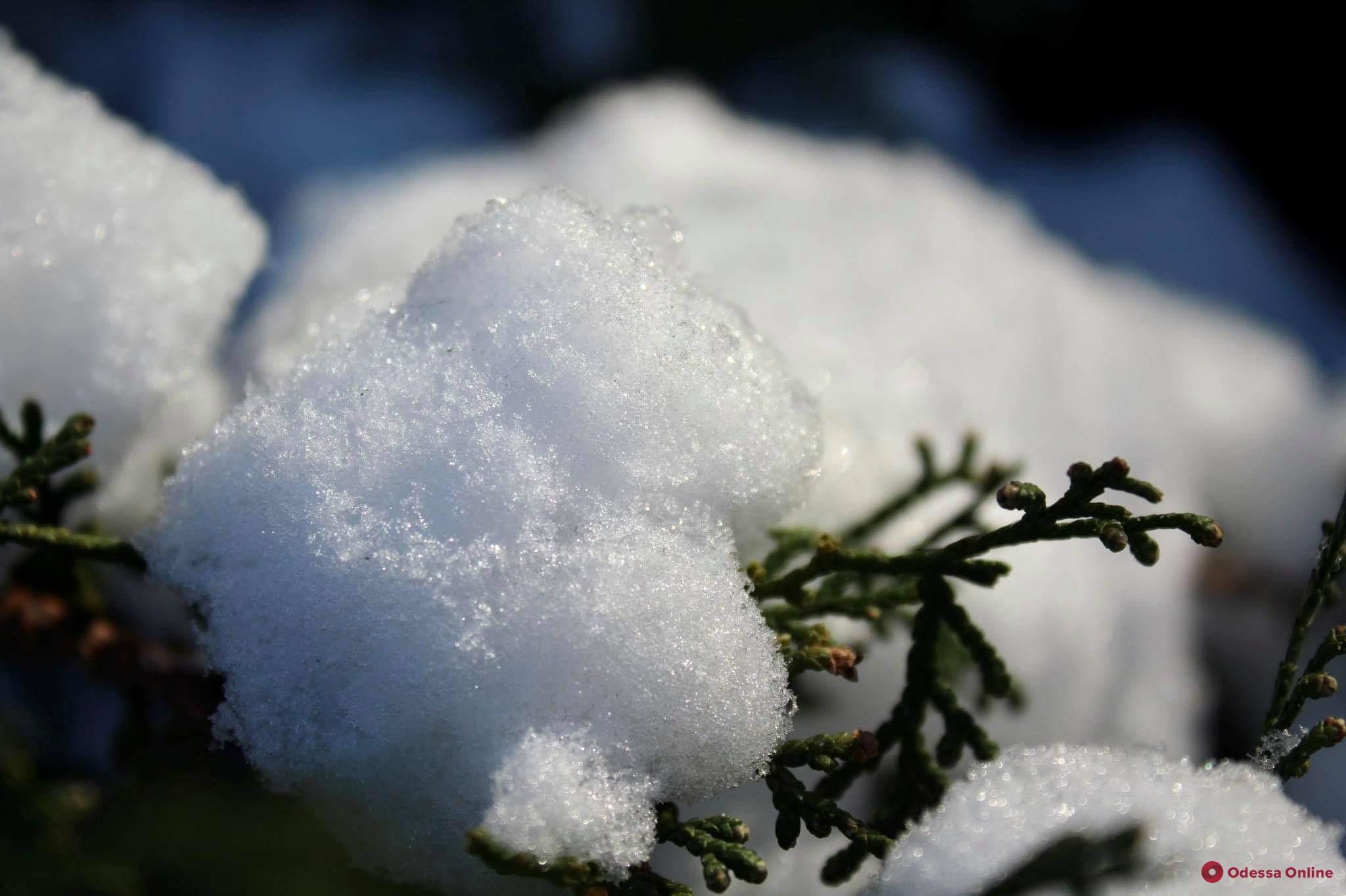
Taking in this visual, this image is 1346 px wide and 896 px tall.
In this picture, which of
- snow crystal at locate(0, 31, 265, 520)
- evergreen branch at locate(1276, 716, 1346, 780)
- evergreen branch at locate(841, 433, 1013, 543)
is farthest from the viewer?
evergreen branch at locate(841, 433, 1013, 543)

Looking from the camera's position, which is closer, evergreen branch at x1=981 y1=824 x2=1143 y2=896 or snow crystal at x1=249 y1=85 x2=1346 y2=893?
evergreen branch at x1=981 y1=824 x2=1143 y2=896

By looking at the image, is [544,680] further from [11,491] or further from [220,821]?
[220,821]

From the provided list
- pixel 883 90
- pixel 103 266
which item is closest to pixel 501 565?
pixel 103 266

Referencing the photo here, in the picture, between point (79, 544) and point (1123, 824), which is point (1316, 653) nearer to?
point (1123, 824)

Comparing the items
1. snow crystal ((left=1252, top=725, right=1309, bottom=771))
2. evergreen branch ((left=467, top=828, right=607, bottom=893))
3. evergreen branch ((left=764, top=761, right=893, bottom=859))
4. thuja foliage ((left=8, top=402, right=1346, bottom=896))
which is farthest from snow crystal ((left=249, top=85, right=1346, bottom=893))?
snow crystal ((left=1252, top=725, right=1309, bottom=771))

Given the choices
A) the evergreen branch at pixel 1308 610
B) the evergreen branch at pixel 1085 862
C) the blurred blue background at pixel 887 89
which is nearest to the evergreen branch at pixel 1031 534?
the evergreen branch at pixel 1308 610

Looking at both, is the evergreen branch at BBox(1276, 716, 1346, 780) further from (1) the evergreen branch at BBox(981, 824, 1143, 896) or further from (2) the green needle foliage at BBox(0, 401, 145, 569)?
(2) the green needle foliage at BBox(0, 401, 145, 569)

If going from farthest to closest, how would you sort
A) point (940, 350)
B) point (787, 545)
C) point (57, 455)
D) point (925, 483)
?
point (940, 350) < point (925, 483) < point (787, 545) < point (57, 455)
